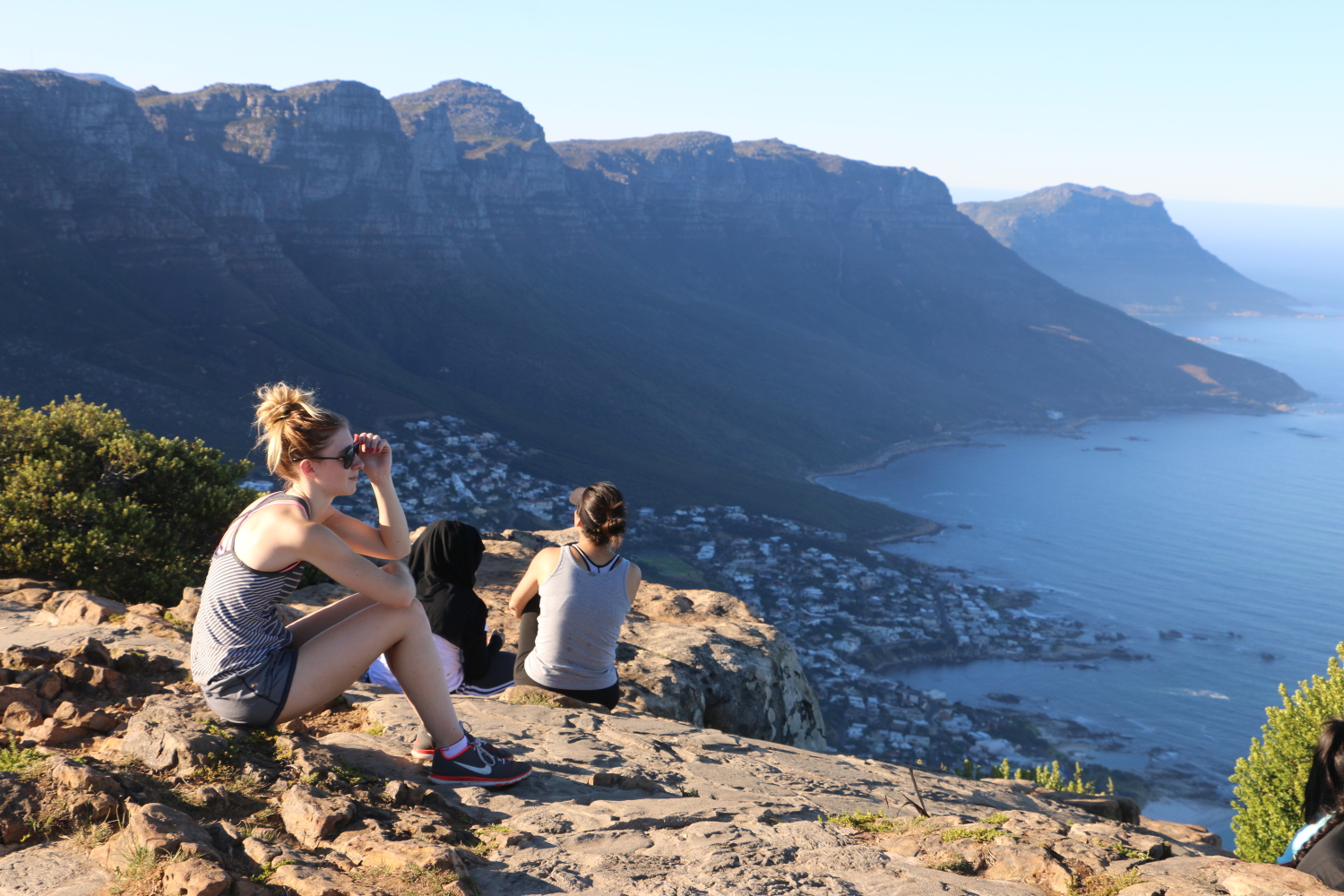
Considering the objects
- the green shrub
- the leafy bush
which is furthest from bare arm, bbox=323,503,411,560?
the green shrub

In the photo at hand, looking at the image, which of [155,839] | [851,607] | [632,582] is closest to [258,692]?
[155,839]

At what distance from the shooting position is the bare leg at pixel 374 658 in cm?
453

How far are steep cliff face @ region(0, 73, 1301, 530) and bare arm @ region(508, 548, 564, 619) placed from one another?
5727 centimetres

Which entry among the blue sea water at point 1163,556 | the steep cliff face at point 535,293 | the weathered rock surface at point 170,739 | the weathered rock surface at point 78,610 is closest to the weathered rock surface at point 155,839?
the weathered rock surface at point 170,739

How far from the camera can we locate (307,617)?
4867 mm

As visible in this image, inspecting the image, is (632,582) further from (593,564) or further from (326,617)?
(326,617)

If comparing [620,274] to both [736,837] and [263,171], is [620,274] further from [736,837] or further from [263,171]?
[736,837]

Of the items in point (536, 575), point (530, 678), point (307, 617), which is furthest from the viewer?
point (530, 678)

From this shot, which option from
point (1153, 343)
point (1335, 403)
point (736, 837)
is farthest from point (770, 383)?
point (1335, 403)

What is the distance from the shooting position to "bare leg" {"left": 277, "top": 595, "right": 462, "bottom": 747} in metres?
4.53

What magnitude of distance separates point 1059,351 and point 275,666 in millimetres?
180851

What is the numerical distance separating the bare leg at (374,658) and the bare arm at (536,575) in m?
1.68

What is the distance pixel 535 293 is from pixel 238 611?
370 ft

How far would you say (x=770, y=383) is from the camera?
12275 cm
